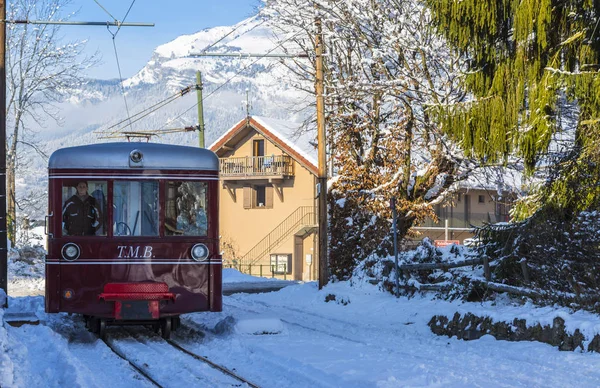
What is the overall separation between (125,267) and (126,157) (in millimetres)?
1565

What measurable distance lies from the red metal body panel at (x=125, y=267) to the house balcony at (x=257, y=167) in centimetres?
3530

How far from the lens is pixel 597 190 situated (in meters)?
14.3

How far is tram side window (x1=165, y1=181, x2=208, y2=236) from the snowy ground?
1.65m

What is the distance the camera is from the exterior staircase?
48.7 meters

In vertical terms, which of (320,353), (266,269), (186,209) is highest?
(186,209)

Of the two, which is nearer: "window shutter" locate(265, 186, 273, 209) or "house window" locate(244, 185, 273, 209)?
"window shutter" locate(265, 186, 273, 209)

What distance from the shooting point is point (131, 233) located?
13.5m

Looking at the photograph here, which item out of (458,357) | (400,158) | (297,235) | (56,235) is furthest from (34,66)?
(458,357)

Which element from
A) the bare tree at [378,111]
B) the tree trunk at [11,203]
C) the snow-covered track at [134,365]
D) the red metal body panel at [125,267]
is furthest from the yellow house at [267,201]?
the snow-covered track at [134,365]

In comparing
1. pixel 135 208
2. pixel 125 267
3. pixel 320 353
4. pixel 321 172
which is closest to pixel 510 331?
pixel 320 353

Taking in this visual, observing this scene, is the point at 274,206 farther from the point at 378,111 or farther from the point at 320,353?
the point at 320,353

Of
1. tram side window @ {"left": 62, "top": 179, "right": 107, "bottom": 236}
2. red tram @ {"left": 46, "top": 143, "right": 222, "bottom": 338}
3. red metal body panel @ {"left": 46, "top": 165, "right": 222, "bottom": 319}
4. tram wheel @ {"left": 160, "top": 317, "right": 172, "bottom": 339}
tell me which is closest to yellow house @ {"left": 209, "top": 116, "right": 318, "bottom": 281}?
tram wheel @ {"left": 160, "top": 317, "right": 172, "bottom": 339}

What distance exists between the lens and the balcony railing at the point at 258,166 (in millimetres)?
49344

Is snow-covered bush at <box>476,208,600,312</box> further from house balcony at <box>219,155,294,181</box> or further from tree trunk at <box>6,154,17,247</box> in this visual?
house balcony at <box>219,155,294,181</box>
